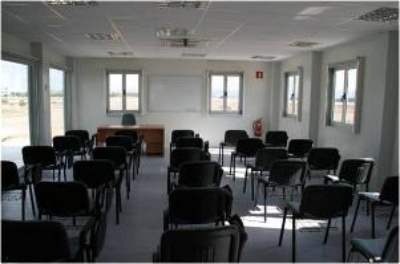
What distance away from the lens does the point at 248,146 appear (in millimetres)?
7137

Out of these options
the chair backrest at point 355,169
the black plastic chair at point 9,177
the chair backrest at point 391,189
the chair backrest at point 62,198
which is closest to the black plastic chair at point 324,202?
the chair backrest at point 391,189

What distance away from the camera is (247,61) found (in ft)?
39.1

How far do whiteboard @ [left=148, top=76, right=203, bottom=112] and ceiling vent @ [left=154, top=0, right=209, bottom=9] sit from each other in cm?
721

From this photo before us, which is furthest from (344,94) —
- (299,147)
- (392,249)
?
(392,249)

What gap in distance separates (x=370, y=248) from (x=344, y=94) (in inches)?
220

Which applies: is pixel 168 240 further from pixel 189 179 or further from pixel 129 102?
pixel 129 102

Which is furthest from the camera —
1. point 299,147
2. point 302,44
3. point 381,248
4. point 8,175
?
point 302,44

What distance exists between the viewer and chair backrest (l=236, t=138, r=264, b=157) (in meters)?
A: 7.12

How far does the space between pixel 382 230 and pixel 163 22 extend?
13.2 feet

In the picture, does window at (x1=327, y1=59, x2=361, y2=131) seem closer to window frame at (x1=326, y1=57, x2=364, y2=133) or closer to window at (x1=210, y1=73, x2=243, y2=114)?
window frame at (x1=326, y1=57, x2=364, y2=133)

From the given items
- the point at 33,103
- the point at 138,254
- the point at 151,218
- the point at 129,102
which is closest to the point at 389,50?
the point at 151,218

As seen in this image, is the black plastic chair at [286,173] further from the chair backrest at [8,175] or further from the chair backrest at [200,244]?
the chair backrest at [8,175]

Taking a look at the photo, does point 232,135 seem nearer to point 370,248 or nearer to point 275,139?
point 275,139

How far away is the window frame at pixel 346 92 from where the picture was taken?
6805 millimetres
